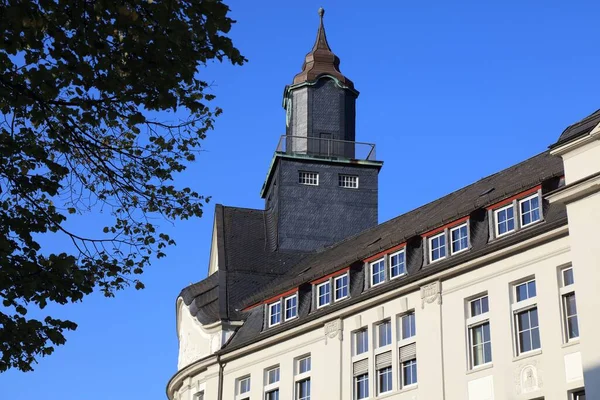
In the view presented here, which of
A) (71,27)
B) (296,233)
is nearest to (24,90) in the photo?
(71,27)

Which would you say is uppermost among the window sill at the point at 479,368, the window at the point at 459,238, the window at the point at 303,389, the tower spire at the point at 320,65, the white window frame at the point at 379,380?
the tower spire at the point at 320,65

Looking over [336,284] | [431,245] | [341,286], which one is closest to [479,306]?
[431,245]

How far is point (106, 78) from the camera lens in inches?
651

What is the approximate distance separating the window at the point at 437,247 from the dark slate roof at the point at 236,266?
1111 centimetres

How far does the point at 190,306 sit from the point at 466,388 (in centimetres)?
1748

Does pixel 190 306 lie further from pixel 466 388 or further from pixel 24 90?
pixel 24 90

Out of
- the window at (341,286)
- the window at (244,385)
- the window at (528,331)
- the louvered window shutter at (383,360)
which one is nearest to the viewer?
the window at (528,331)

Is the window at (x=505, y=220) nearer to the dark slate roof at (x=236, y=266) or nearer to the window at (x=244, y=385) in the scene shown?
the window at (x=244, y=385)

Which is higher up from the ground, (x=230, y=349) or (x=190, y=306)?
(x=190, y=306)

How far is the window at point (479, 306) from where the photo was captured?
1334 inches

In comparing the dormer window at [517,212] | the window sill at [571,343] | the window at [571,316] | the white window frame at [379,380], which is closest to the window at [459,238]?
the dormer window at [517,212]

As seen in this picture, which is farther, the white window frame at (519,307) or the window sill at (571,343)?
the white window frame at (519,307)

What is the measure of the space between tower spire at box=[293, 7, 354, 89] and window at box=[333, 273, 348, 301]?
17.6m

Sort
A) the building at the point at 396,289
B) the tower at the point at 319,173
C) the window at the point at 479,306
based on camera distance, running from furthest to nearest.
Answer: the tower at the point at 319,173 < the window at the point at 479,306 < the building at the point at 396,289
